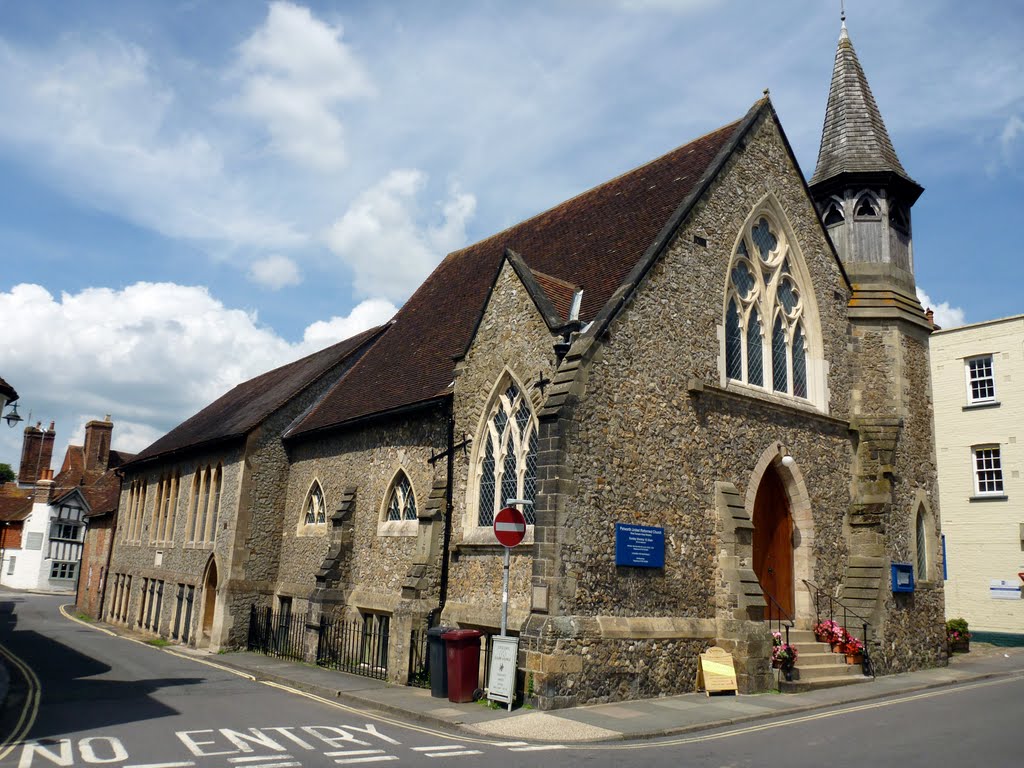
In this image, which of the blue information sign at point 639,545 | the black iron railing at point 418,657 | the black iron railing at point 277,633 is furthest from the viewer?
the black iron railing at point 277,633

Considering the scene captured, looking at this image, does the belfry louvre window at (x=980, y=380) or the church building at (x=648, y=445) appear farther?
the belfry louvre window at (x=980, y=380)

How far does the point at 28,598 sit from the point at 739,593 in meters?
44.9

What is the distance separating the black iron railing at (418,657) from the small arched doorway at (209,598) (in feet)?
32.5

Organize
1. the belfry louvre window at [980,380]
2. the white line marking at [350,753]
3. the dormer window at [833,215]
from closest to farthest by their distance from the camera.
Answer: the white line marking at [350,753], the dormer window at [833,215], the belfry louvre window at [980,380]

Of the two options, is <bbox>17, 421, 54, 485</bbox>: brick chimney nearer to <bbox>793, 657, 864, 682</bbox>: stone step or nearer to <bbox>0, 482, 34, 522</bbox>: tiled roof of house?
<bbox>0, 482, 34, 522</bbox>: tiled roof of house

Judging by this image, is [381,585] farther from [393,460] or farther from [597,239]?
[597,239]

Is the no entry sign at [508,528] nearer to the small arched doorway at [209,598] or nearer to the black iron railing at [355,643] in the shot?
the black iron railing at [355,643]

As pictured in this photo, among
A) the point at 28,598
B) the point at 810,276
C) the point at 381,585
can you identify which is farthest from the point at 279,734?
the point at 28,598

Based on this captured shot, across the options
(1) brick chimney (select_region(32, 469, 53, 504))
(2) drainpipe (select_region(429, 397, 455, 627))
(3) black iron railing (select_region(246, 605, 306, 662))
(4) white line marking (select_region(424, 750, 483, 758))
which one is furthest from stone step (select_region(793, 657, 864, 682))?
(1) brick chimney (select_region(32, 469, 53, 504))

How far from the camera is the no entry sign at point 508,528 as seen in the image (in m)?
12.3

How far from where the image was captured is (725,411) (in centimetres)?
1548

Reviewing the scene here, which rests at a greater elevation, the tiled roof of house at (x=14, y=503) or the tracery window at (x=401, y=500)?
the tiled roof of house at (x=14, y=503)

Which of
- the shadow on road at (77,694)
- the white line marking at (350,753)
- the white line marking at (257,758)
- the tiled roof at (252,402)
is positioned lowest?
the shadow on road at (77,694)

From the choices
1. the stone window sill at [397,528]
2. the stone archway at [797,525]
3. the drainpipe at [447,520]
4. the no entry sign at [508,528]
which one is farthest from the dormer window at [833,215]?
the no entry sign at [508,528]
